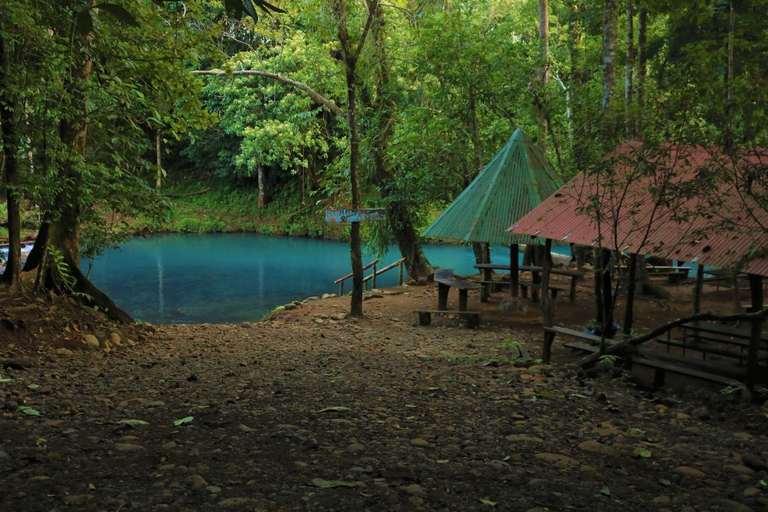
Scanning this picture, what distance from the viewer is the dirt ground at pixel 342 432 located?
344 centimetres

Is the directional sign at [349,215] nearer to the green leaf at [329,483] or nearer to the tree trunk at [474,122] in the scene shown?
the tree trunk at [474,122]

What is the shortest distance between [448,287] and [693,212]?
6554 millimetres

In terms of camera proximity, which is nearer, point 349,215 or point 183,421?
point 183,421

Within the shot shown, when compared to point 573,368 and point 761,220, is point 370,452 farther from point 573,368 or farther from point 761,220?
point 761,220

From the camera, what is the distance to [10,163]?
7.79 m

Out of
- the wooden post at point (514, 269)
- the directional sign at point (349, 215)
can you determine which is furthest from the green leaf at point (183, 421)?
the wooden post at point (514, 269)

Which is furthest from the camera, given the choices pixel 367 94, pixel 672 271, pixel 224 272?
pixel 224 272

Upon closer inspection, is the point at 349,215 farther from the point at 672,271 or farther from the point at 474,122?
the point at 672,271

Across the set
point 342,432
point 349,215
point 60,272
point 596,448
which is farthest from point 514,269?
point 342,432

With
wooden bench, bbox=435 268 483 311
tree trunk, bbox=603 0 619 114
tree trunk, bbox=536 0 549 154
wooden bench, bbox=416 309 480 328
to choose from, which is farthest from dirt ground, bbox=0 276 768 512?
tree trunk, bbox=536 0 549 154

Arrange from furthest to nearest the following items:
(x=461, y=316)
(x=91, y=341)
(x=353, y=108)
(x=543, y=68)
Answer: (x=543, y=68), (x=461, y=316), (x=353, y=108), (x=91, y=341)

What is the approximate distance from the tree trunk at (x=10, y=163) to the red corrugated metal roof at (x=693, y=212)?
6.35 meters

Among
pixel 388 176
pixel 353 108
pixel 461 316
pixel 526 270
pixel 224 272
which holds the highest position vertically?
pixel 353 108

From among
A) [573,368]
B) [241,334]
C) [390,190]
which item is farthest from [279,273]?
[573,368]
